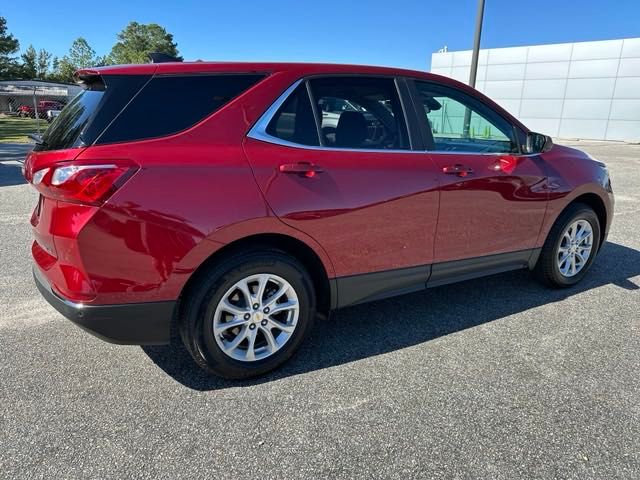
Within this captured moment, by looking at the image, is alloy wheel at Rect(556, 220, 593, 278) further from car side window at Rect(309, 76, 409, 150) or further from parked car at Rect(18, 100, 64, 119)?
parked car at Rect(18, 100, 64, 119)

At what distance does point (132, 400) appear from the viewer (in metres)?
2.52

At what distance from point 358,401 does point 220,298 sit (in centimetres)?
94

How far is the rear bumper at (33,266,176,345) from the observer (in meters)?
2.31

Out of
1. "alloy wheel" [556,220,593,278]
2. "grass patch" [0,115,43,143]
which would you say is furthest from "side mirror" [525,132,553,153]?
"grass patch" [0,115,43,143]

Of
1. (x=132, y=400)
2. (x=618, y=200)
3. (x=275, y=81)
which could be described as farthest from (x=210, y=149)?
(x=618, y=200)

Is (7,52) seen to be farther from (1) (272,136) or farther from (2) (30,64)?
(1) (272,136)

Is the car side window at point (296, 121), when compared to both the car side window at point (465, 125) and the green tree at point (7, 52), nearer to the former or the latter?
the car side window at point (465, 125)

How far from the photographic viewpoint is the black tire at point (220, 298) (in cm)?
248

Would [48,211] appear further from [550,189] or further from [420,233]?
[550,189]

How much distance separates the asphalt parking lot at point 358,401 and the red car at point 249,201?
332 millimetres

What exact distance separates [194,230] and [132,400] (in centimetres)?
101

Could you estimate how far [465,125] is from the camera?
376cm

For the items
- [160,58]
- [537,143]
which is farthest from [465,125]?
[160,58]

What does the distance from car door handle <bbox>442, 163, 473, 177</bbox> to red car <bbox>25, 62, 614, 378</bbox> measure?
1 centimetres
